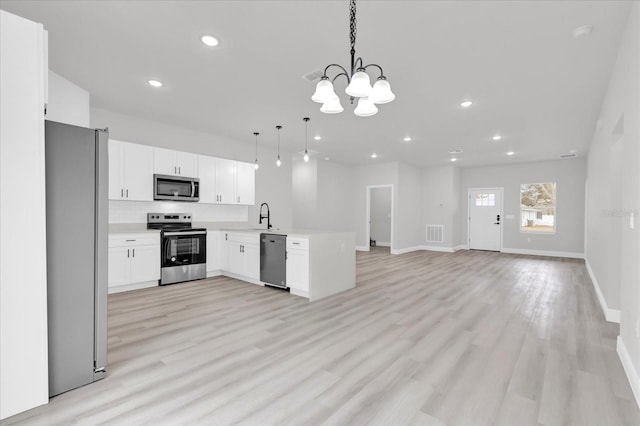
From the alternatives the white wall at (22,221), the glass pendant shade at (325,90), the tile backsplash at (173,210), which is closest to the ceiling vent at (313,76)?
the glass pendant shade at (325,90)

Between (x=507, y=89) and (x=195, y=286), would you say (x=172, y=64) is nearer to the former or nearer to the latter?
(x=195, y=286)

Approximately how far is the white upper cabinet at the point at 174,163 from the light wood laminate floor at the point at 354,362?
6.47ft

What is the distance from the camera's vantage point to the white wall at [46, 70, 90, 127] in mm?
3602

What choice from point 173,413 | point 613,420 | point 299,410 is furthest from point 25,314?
point 613,420

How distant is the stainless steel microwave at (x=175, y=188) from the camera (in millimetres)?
4840

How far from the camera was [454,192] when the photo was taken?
9711 mm

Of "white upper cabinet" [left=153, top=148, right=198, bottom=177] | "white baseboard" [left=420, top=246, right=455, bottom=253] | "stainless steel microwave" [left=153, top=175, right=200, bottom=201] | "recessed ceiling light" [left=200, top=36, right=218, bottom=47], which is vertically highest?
"recessed ceiling light" [left=200, top=36, right=218, bottom=47]

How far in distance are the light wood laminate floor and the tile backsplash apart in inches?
50.5

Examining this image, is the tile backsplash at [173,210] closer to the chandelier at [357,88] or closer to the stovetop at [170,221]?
the stovetop at [170,221]

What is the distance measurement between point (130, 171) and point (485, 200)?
9.80m

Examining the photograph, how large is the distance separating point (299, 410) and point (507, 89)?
4.20 meters

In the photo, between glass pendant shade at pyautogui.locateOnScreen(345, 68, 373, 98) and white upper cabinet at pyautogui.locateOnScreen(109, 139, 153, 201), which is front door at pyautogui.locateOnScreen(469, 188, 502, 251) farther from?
white upper cabinet at pyautogui.locateOnScreen(109, 139, 153, 201)

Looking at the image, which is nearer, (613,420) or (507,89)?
(613,420)

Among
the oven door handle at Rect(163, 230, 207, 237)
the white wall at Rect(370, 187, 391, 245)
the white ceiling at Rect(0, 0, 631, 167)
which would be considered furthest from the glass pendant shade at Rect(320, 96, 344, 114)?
the white wall at Rect(370, 187, 391, 245)
